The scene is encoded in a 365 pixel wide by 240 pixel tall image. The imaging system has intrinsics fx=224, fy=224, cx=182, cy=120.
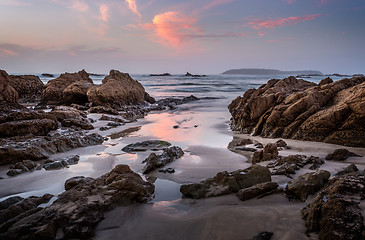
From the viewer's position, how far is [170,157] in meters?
4.88

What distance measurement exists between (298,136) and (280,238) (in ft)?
15.0

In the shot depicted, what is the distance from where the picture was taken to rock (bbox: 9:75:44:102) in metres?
20.5

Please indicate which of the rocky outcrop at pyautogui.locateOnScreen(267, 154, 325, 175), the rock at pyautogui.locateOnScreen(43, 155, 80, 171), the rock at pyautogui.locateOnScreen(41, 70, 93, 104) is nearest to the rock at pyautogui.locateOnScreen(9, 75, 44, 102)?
the rock at pyautogui.locateOnScreen(41, 70, 93, 104)

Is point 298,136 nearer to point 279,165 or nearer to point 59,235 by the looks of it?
point 279,165

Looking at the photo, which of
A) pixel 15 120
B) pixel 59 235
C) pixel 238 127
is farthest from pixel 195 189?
pixel 15 120

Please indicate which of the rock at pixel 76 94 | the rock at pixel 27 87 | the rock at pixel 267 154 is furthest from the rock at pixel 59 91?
the rock at pixel 267 154

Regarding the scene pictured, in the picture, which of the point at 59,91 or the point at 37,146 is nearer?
the point at 37,146

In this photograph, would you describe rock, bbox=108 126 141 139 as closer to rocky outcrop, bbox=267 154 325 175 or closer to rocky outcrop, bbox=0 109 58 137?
rocky outcrop, bbox=0 109 58 137

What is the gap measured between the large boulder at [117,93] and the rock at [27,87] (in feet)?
28.0

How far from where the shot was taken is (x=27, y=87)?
2183cm

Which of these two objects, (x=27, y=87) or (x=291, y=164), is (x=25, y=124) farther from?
(x=27, y=87)

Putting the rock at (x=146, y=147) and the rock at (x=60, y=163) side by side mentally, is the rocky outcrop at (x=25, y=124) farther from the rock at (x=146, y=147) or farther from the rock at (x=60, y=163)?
the rock at (x=146, y=147)

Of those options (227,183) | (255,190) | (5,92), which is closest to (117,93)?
(5,92)

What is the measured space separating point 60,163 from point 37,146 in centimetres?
111
